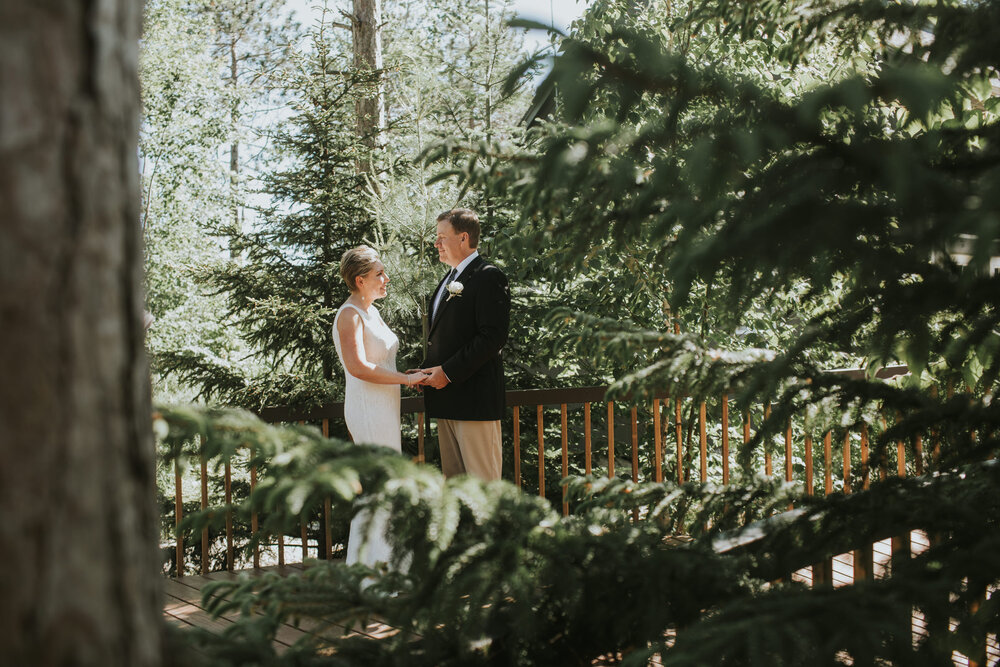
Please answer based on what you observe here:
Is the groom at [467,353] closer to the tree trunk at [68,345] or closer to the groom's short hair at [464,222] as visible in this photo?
the groom's short hair at [464,222]

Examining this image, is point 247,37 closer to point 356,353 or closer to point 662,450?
point 662,450

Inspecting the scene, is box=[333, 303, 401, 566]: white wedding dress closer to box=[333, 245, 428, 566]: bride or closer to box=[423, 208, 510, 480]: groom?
box=[333, 245, 428, 566]: bride

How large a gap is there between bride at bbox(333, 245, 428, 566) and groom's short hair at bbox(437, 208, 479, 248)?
42 cm

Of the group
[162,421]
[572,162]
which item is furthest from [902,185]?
[162,421]

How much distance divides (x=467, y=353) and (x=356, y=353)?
0.55 metres

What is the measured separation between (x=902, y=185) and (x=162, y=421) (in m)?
1.17

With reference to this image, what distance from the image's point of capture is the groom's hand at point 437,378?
3.82 m

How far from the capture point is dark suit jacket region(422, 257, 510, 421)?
150 inches

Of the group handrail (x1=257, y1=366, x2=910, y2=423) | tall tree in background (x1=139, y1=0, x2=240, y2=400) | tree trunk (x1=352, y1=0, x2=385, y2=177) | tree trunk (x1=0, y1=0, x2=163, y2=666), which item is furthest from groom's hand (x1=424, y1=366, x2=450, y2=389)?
tall tree in background (x1=139, y1=0, x2=240, y2=400)

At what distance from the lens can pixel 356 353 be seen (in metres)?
3.93

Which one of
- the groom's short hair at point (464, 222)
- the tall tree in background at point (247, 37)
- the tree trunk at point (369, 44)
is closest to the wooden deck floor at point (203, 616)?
the groom's short hair at point (464, 222)

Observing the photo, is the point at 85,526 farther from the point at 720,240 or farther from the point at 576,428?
the point at 576,428

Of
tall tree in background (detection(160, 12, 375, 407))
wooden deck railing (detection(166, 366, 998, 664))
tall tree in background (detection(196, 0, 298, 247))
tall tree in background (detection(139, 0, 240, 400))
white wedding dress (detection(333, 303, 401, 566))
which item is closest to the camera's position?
wooden deck railing (detection(166, 366, 998, 664))

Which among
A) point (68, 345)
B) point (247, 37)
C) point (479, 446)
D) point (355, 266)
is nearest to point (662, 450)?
point (479, 446)
